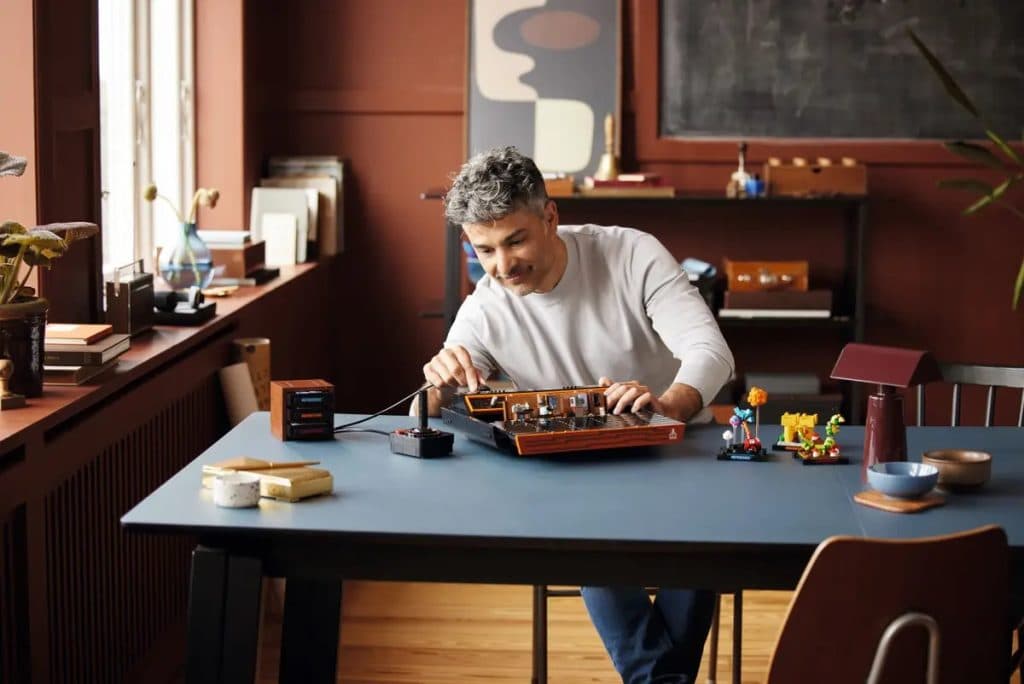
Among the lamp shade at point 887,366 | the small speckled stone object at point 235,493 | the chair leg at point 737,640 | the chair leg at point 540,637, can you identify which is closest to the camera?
the small speckled stone object at point 235,493

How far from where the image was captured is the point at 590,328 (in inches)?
122

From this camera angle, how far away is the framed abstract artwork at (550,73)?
17.2 feet

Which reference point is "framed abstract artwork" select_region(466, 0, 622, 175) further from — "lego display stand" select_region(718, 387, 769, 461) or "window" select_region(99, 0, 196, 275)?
"lego display stand" select_region(718, 387, 769, 461)

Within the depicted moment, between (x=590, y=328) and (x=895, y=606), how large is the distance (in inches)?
53.0

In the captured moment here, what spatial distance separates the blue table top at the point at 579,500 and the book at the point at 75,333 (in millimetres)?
488

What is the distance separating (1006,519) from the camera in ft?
7.01

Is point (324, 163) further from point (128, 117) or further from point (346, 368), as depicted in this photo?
point (128, 117)

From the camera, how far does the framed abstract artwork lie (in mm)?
5242

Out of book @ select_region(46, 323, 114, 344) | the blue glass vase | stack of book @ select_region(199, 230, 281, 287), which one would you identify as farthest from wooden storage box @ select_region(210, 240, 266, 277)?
book @ select_region(46, 323, 114, 344)

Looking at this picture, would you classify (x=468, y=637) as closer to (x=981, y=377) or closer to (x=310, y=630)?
(x=310, y=630)

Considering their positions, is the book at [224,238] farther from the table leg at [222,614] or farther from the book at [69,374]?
the table leg at [222,614]

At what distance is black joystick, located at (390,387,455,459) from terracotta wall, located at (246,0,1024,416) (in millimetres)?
2940

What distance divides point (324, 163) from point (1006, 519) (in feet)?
11.9

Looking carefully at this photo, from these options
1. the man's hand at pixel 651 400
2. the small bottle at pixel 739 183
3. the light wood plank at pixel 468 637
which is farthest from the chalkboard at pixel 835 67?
the man's hand at pixel 651 400
